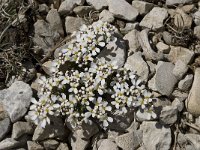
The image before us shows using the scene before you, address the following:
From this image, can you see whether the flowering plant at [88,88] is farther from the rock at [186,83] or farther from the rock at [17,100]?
the rock at [186,83]

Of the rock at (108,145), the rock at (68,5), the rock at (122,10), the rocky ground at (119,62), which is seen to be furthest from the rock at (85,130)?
the rock at (68,5)

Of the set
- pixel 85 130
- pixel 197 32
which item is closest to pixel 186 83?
pixel 197 32

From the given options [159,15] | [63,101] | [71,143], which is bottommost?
[71,143]

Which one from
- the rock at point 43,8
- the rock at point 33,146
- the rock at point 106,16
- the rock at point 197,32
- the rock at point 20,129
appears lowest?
the rock at point 33,146

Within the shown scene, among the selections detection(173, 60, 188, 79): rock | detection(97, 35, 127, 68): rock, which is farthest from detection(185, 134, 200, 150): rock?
detection(97, 35, 127, 68): rock

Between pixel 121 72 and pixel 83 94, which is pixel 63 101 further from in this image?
pixel 121 72

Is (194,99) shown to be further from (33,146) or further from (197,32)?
(33,146)

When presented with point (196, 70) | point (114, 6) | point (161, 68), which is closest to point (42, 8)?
point (114, 6)
